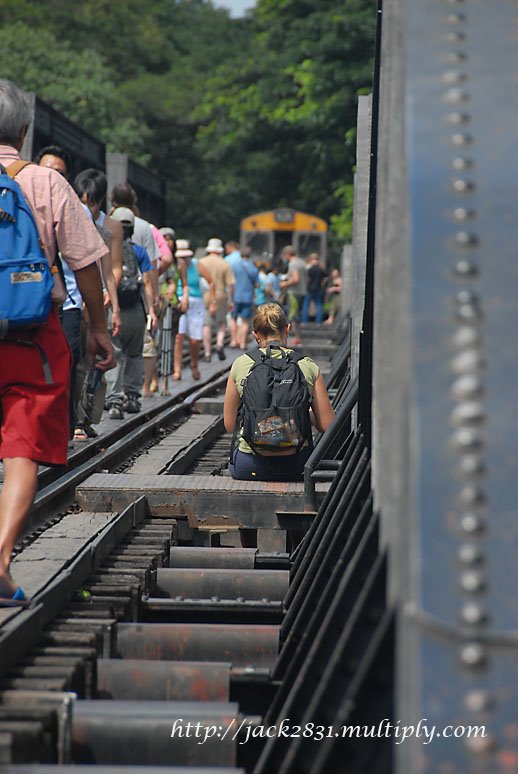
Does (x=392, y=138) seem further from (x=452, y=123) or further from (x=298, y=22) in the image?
(x=298, y=22)

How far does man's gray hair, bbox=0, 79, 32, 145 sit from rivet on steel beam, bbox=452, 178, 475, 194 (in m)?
2.44

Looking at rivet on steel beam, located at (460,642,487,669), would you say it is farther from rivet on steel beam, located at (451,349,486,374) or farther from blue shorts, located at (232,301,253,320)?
blue shorts, located at (232,301,253,320)

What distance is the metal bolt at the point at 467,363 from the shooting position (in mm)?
2559

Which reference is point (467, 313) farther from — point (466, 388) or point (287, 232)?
point (287, 232)

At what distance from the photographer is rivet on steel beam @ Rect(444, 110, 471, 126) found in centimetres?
282

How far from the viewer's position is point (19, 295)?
177 inches

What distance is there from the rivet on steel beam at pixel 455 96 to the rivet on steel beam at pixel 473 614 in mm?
1018

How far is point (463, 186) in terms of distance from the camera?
8.97 feet

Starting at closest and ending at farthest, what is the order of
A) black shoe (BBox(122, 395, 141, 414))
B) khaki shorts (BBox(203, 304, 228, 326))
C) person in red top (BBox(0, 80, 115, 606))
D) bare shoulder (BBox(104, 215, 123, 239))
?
person in red top (BBox(0, 80, 115, 606)) < bare shoulder (BBox(104, 215, 123, 239)) < black shoe (BBox(122, 395, 141, 414)) < khaki shorts (BBox(203, 304, 228, 326))

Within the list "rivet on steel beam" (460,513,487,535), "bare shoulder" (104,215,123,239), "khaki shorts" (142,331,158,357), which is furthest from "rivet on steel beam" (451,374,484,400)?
"khaki shorts" (142,331,158,357)

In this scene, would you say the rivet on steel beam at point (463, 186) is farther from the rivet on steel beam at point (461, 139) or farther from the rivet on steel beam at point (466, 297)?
the rivet on steel beam at point (466, 297)

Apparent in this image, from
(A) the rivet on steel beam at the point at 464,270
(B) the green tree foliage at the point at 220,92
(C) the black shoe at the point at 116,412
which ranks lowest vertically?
(C) the black shoe at the point at 116,412

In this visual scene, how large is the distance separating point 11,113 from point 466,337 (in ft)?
8.84

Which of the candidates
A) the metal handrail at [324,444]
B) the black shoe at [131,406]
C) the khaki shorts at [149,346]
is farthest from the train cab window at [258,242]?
the metal handrail at [324,444]
